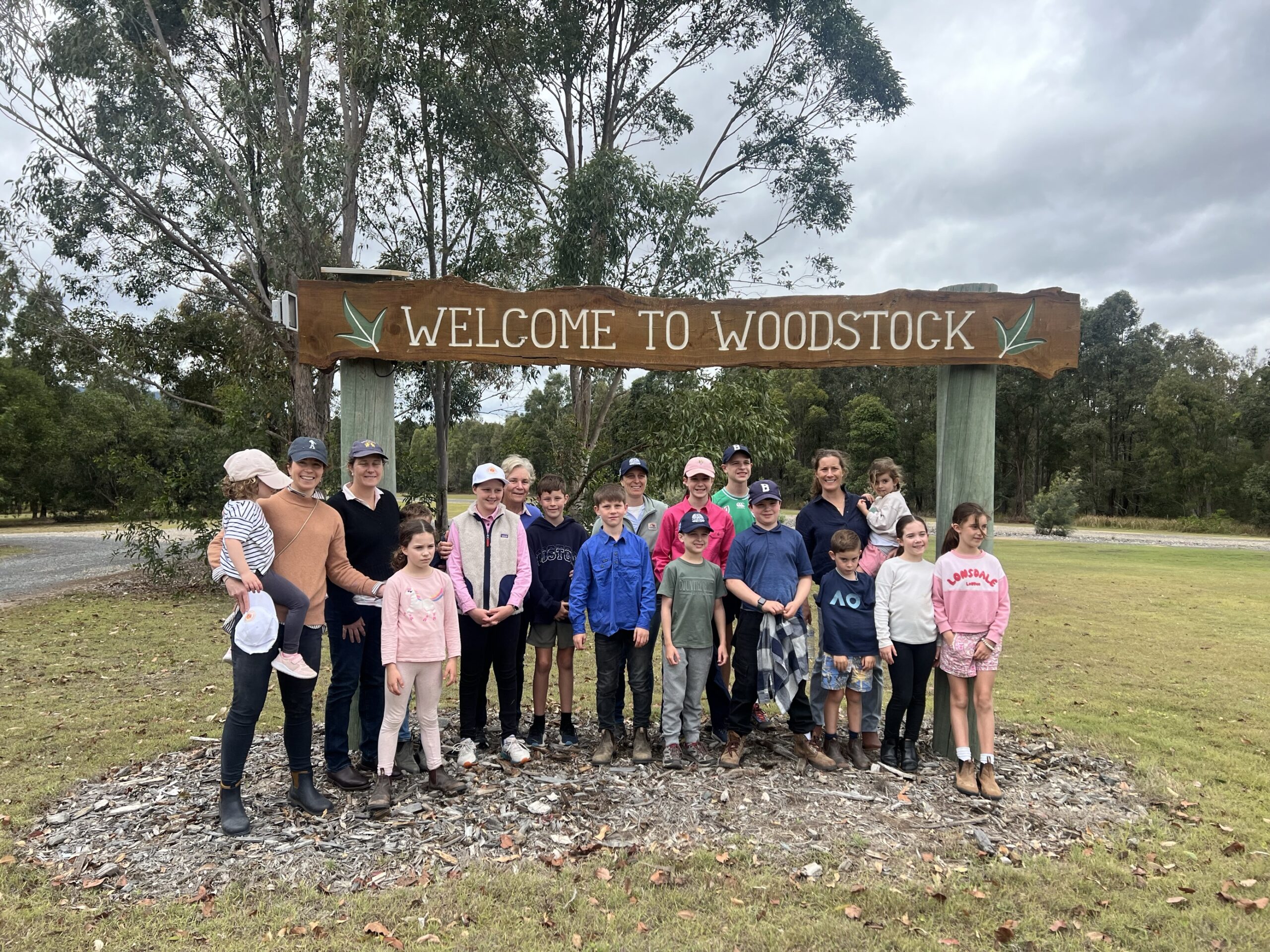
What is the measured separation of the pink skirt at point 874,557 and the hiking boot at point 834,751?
1.11 metres

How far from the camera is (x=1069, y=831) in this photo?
159 inches

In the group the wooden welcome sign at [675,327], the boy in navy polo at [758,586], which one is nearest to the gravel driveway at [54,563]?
the wooden welcome sign at [675,327]

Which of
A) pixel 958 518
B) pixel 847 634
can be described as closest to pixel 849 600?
pixel 847 634

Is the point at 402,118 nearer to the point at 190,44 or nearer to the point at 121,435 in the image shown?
the point at 190,44

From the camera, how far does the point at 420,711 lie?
4.30 m

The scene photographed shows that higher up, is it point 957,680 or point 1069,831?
point 957,680

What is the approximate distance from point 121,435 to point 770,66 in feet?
55.5

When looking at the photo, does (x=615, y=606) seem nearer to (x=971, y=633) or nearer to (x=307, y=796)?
(x=307, y=796)

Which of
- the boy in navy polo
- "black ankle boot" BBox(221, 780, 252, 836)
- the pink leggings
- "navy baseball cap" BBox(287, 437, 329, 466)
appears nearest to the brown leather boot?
the boy in navy polo

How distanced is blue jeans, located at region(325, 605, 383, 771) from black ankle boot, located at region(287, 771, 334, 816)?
25cm

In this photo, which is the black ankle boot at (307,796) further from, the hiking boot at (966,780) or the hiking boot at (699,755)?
the hiking boot at (966,780)

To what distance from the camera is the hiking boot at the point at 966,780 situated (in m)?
4.36

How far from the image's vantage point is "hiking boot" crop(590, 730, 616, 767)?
473cm

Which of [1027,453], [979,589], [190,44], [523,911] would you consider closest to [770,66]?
[190,44]
